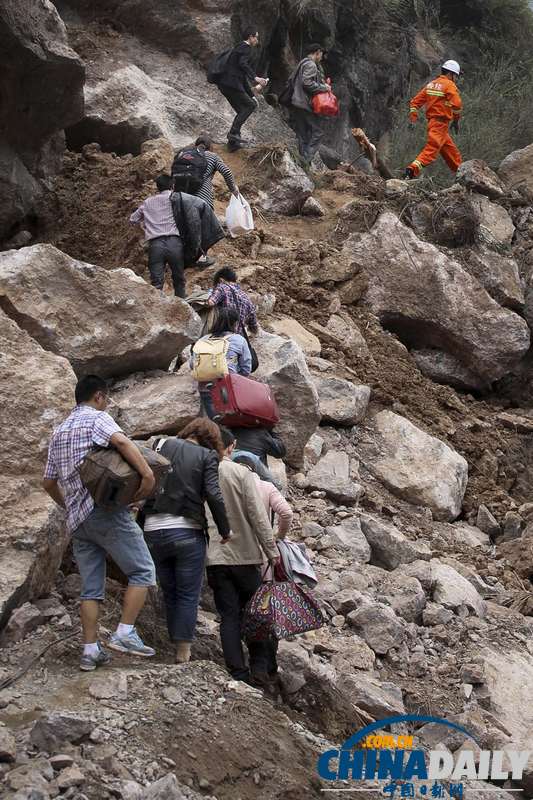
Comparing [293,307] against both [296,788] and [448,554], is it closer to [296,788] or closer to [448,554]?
[448,554]

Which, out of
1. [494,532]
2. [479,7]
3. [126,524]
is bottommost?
[494,532]

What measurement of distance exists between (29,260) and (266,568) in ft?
11.6

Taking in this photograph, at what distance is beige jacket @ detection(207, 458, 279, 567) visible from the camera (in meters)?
5.46

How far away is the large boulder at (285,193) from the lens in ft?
44.1

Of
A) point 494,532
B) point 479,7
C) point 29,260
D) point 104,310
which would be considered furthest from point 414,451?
point 479,7

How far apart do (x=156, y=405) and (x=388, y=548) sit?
2.20 meters

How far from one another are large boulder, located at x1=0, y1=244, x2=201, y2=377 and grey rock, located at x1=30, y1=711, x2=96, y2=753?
13.0ft

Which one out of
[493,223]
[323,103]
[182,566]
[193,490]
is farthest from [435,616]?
[323,103]

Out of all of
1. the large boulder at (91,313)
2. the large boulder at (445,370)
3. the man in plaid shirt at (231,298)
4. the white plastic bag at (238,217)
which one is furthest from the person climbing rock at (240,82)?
the large boulder at (91,313)

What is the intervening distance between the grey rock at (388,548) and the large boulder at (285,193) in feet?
21.0

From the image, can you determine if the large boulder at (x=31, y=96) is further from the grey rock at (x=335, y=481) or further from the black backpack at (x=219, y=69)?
the grey rock at (x=335, y=481)

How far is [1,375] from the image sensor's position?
614 centimetres

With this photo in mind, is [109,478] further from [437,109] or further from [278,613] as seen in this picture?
[437,109]

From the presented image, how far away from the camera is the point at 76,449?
495 centimetres
